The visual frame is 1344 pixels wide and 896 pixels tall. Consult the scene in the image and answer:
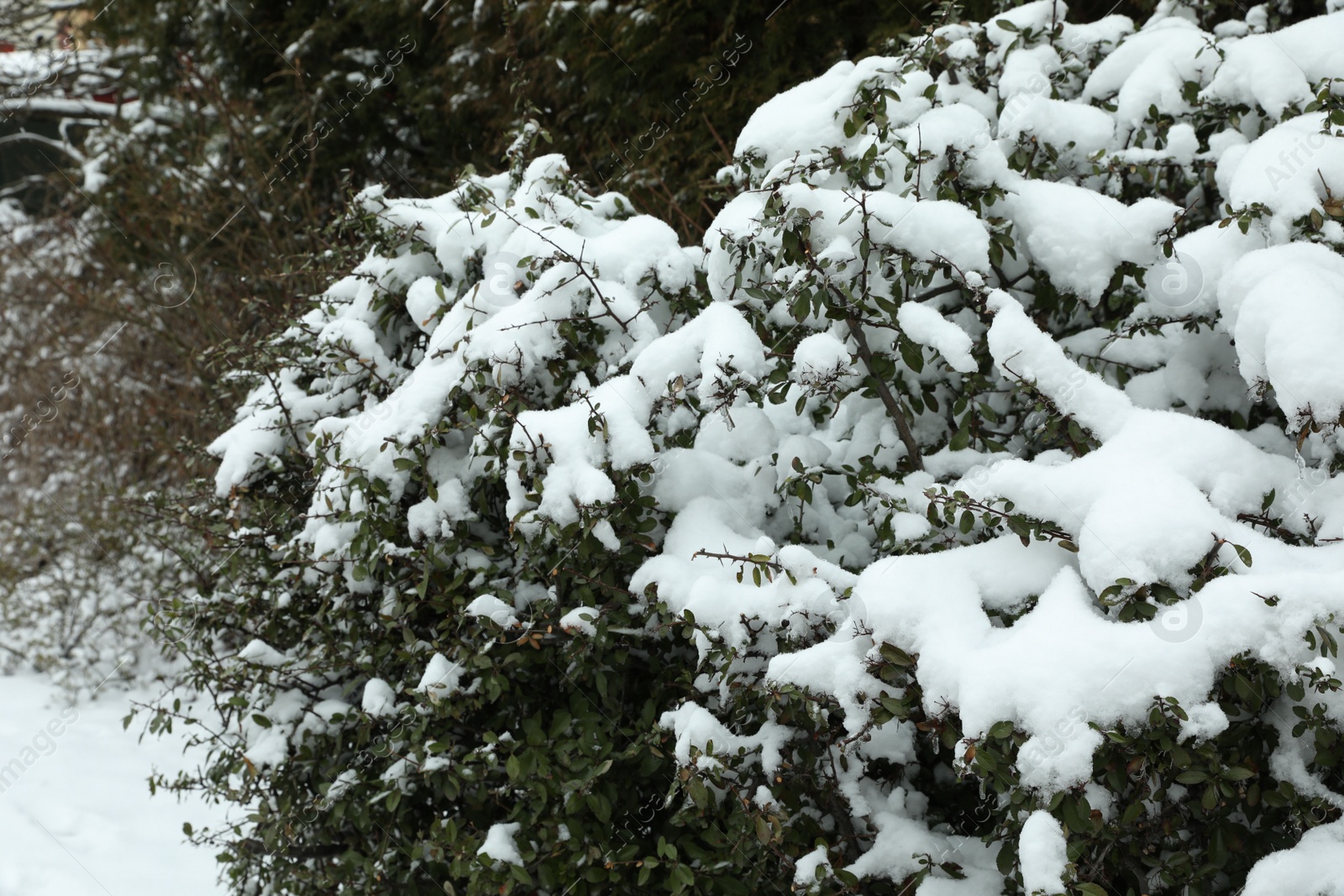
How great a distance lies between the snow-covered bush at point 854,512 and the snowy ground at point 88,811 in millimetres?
1463

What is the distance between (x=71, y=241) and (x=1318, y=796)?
32.4 feet

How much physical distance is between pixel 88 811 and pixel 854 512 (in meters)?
4.04

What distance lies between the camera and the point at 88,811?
4.43m

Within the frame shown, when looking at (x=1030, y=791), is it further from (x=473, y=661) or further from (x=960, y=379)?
(x=473, y=661)

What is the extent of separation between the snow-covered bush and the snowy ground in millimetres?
1463

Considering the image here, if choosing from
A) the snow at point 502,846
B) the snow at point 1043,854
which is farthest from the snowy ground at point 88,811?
the snow at point 1043,854

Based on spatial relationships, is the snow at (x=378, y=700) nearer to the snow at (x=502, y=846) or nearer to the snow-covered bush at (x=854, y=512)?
the snow-covered bush at (x=854, y=512)

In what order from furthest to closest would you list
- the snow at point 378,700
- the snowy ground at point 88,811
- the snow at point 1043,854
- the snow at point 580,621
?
the snowy ground at point 88,811 → the snow at point 378,700 → the snow at point 580,621 → the snow at point 1043,854

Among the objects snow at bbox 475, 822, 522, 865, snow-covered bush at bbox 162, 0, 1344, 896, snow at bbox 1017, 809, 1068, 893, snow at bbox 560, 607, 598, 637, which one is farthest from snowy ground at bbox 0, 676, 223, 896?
snow at bbox 1017, 809, 1068, 893

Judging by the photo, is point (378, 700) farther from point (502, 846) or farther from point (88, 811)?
point (88, 811)

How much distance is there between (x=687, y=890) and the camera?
2.24m

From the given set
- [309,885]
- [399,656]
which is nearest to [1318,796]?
[399,656]

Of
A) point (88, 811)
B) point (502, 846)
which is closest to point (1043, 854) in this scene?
point (502, 846)

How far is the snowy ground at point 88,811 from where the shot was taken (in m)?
3.88
